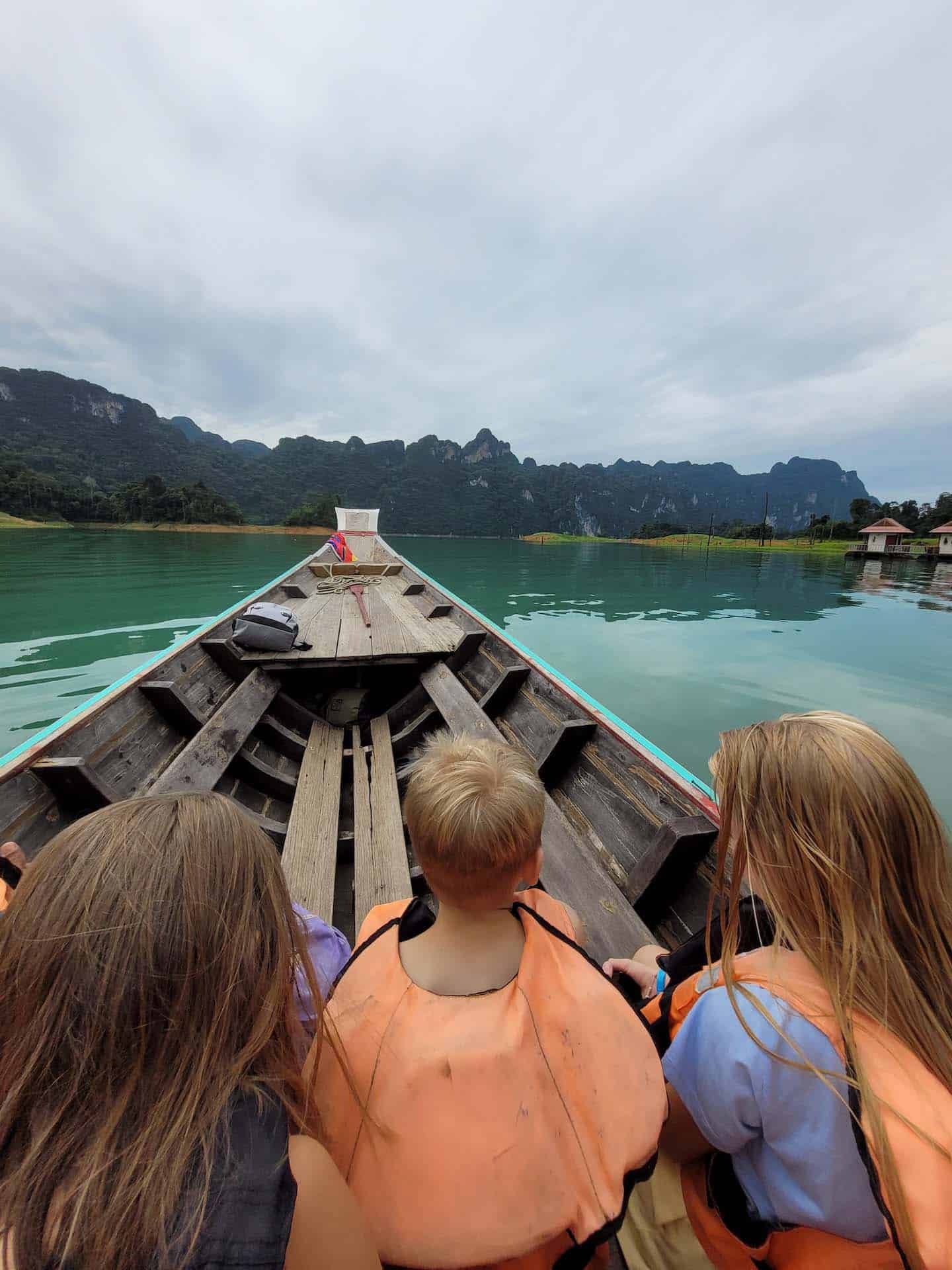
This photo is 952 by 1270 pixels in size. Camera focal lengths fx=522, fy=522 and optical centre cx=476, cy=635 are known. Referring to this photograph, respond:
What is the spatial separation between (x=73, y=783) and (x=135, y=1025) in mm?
1876

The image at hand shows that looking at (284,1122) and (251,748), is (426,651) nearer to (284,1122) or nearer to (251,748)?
(251,748)

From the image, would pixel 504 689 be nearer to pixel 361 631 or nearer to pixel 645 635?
pixel 361 631

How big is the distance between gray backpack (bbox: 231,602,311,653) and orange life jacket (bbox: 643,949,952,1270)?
3371mm

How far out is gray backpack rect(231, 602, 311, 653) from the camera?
3.78 m

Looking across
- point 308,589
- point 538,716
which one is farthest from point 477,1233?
point 308,589

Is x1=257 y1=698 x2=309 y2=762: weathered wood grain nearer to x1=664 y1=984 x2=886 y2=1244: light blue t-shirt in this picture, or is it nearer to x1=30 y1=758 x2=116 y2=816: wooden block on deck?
x1=30 y1=758 x2=116 y2=816: wooden block on deck

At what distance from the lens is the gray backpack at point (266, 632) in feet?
12.4

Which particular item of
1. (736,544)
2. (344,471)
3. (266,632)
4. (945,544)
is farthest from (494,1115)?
(344,471)

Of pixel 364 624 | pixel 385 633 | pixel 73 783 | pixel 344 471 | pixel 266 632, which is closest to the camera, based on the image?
pixel 73 783

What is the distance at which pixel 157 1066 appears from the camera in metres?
0.65

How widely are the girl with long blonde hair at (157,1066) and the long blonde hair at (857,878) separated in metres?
0.69

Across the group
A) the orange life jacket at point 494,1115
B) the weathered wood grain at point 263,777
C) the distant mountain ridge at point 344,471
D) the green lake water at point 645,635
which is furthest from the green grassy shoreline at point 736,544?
the orange life jacket at point 494,1115

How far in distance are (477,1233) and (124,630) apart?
1017 centimetres

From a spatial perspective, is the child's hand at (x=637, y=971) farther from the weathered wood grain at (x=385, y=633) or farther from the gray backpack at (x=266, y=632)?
the gray backpack at (x=266, y=632)
